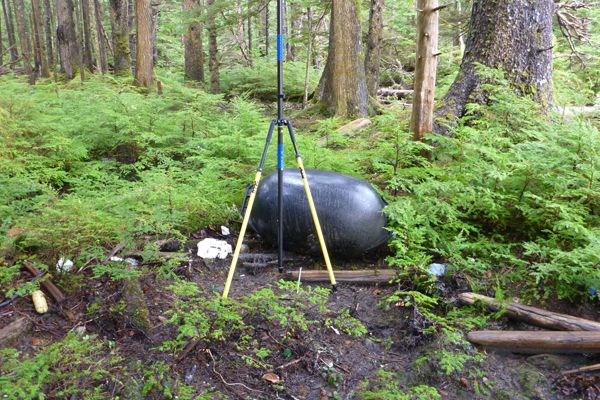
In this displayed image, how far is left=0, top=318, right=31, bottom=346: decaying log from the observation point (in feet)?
9.18

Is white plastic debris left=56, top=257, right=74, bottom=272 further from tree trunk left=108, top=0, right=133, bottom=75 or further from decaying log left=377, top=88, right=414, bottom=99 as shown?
tree trunk left=108, top=0, right=133, bottom=75

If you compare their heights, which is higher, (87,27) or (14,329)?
(87,27)

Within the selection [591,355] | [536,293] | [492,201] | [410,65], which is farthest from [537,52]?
[410,65]

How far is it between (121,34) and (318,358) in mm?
13000

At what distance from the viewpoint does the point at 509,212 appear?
419cm

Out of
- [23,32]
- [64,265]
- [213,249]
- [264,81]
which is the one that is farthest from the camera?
[23,32]

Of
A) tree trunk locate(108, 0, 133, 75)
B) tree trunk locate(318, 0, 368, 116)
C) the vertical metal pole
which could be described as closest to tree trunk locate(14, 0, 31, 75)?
tree trunk locate(108, 0, 133, 75)

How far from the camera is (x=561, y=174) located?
4180 mm

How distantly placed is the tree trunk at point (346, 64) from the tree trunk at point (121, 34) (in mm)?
7556

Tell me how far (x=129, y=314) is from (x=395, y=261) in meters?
2.18

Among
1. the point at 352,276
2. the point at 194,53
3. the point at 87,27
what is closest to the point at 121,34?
the point at 194,53

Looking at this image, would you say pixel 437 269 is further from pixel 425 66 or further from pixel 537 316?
pixel 425 66

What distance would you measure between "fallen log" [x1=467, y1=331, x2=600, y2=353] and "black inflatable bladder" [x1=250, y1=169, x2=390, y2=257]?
138 centimetres

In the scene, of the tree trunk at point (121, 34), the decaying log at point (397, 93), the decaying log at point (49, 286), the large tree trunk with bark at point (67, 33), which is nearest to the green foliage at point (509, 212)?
the decaying log at point (49, 286)
